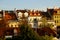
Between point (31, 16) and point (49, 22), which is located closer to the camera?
point (49, 22)

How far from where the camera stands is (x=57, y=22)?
6450cm

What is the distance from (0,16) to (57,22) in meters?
10.1

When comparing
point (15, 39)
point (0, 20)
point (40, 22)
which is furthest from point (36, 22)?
point (15, 39)

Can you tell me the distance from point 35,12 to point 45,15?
1.86 metres

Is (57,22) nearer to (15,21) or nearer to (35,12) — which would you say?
(35,12)

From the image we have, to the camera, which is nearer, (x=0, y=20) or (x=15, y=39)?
(x=15, y=39)

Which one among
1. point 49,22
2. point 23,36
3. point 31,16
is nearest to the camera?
point 23,36

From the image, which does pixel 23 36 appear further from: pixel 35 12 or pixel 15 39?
pixel 35 12

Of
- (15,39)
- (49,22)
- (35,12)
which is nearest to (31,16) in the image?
(35,12)

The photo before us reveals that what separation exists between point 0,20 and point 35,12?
702cm

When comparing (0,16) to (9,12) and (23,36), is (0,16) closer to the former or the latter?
(9,12)

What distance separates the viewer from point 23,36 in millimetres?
31391

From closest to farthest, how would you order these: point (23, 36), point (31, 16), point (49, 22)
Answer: point (23, 36) → point (49, 22) → point (31, 16)

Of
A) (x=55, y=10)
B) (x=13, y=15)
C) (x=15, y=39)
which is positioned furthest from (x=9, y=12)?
(x=15, y=39)
